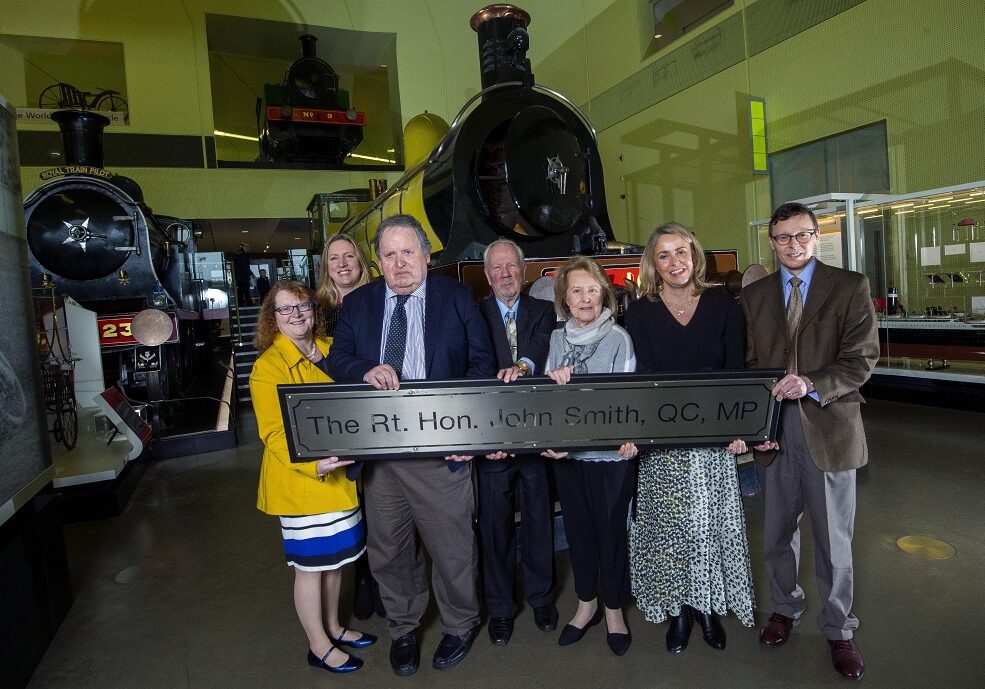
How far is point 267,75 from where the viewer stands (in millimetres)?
18156

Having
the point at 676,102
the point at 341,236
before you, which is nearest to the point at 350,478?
the point at 341,236

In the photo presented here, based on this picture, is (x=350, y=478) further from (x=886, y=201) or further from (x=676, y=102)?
(x=676, y=102)

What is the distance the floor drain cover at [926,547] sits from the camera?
127 inches

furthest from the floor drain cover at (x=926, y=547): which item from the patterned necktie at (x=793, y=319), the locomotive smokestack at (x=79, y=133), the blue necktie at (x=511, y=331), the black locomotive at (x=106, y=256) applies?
the locomotive smokestack at (x=79, y=133)

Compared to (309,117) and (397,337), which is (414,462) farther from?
(309,117)

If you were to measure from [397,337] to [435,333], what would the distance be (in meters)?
0.15

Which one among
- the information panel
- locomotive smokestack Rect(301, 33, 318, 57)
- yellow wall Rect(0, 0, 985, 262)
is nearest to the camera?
the information panel

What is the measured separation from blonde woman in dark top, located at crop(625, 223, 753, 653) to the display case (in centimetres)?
510

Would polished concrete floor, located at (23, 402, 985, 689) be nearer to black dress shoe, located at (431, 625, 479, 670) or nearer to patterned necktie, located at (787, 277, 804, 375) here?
black dress shoe, located at (431, 625, 479, 670)

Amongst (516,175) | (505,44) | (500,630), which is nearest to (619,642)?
(500,630)

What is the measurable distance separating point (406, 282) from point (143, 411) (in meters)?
6.00

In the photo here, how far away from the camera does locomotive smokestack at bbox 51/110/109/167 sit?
28.2 ft

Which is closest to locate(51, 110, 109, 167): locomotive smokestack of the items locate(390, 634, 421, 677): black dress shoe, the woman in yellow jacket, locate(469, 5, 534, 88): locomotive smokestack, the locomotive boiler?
the locomotive boiler

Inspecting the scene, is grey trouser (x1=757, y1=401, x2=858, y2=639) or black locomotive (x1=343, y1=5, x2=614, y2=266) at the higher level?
black locomotive (x1=343, y1=5, x2=614, y2=266)
